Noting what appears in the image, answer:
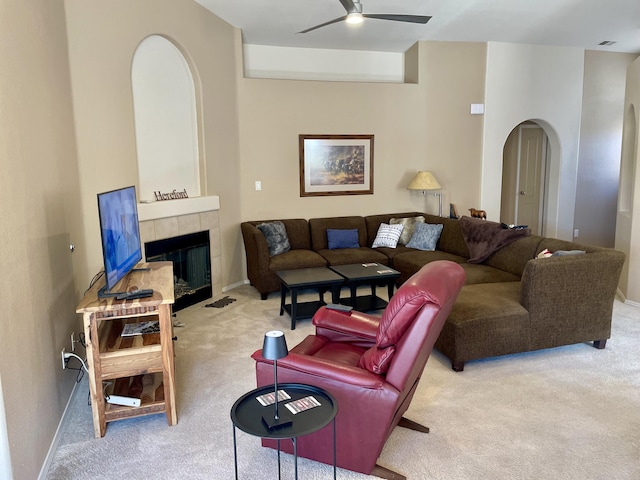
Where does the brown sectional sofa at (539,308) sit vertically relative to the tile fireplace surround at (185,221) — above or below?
below

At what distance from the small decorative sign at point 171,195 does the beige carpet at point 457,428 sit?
163 cm

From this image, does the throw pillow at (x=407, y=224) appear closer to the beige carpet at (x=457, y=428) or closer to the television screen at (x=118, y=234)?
the beige carpet at (x=457, y=428)

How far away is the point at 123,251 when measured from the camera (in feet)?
9.53

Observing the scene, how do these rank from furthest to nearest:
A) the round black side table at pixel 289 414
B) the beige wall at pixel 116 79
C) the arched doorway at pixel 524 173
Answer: the arched doorway at pixel 524 173 → the beige wall at pixel 116 79 → the round black side table at pixel 289 414

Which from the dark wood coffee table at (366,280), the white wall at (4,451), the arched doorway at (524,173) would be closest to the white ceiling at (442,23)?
the arched doorway at (524,173)

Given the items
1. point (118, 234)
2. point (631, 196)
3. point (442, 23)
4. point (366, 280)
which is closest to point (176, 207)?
point (118, 234)

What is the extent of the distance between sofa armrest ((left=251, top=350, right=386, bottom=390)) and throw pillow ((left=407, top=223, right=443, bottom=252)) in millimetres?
3704

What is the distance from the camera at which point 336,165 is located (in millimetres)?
6176

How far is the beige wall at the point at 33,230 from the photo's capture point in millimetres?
1990

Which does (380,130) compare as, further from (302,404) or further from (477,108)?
(302,404)

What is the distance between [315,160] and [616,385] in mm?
4100

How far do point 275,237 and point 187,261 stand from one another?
1.06 meters

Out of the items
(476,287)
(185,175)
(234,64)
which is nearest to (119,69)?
(185,175)

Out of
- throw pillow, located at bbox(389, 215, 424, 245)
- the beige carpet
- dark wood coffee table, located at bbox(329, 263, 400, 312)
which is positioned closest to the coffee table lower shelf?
dark wood coffee table, located at bbox(329, 263, 400, 312)
